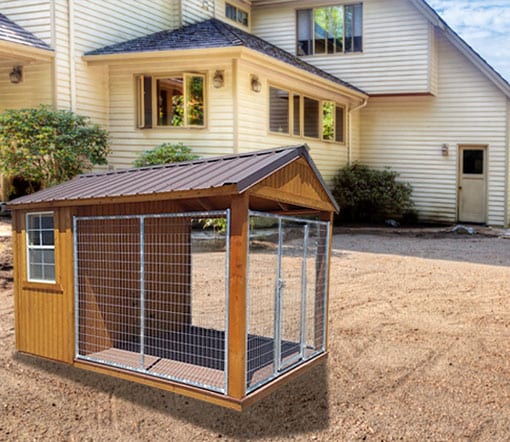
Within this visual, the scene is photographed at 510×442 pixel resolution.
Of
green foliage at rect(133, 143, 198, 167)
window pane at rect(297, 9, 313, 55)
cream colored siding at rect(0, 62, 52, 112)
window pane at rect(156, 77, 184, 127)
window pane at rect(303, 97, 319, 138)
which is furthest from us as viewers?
window pane at rect(297, 9, 313, 55)

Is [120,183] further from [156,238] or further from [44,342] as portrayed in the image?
[44,342]

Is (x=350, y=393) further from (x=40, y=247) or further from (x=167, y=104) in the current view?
(x=167, y=104)

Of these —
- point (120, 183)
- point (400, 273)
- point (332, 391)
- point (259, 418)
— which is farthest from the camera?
point (400, 273)

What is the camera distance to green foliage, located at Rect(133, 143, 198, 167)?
12086 mm

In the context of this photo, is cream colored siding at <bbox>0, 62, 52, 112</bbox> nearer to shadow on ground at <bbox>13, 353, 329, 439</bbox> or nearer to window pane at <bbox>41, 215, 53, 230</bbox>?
window pane at <bbox>41, 215, 53, 230</bbox>

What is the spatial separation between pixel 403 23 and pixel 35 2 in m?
9.57

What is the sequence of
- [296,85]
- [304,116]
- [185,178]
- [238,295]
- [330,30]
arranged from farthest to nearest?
[330,30] → [304,116] → [296,85] → [185,178] → [238,295]

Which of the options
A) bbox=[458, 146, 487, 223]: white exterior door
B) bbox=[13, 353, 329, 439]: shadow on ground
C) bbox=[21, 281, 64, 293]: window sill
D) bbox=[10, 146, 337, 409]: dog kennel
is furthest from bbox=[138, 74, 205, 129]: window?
bbox=[13, 353, 329, 439]: shadow on ground

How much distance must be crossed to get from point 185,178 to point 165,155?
7.48 m

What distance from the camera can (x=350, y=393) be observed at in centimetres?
498

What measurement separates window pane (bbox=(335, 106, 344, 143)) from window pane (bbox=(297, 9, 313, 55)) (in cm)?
201

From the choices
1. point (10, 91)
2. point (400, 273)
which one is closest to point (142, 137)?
Answer: point (10, 91)

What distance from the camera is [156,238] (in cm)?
566

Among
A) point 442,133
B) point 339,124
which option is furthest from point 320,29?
point 442,133
